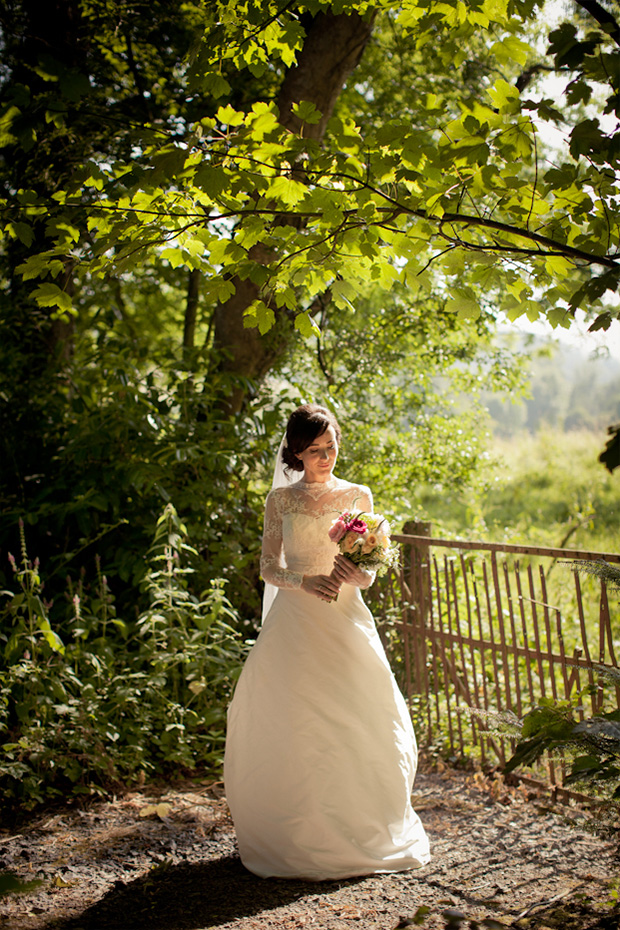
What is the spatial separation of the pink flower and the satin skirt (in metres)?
0.34

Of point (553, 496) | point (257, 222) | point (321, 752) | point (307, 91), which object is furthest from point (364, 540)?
point (553, 496)

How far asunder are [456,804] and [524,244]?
3113 mm

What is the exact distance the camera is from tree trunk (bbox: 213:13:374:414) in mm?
5590

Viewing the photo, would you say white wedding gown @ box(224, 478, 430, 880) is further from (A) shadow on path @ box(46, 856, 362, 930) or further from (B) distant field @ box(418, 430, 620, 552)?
(B) distant field @ box(418, 430, 620, 552)

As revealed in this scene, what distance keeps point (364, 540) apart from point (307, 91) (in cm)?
409

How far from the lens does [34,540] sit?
5.65 m

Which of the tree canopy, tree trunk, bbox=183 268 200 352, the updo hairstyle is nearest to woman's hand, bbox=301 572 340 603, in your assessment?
the updo hairstyle

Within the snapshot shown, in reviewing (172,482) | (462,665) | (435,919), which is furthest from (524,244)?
(172,482)

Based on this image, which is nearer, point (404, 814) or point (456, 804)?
point (404, 814)

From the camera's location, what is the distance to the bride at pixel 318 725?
3.17m

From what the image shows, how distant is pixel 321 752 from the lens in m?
3.26

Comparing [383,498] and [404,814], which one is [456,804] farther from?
[383,498]

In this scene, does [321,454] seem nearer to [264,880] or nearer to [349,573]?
[349,573]

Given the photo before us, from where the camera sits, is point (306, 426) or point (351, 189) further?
point (306, 426)
